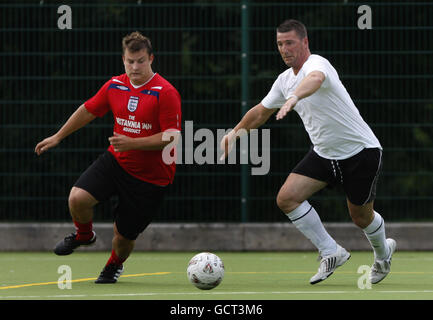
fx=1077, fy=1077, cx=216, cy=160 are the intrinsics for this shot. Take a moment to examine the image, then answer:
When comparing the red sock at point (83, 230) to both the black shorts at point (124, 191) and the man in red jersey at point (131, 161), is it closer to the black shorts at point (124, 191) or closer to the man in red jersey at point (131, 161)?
the man in red jersey at point (131, 161)

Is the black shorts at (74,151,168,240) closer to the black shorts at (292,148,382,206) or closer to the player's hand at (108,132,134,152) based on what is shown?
the player's hand at (108,132,134,152)

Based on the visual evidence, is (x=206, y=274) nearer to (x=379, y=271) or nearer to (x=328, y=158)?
(x=328, y=158)

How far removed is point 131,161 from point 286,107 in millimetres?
1957

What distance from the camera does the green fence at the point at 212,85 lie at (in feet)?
40.8

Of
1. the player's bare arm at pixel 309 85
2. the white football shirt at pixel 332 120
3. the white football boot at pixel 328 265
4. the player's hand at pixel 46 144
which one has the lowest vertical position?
the white football boot at pixel 328 265

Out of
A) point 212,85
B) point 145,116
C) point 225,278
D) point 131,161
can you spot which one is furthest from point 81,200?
point 212,85

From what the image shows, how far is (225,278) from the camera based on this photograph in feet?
31.0

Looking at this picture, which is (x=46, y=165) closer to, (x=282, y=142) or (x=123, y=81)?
(x=282, y=142)

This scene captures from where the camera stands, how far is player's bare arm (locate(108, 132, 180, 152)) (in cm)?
838

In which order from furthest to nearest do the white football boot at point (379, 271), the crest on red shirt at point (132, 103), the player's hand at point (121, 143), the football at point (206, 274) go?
the white football boot at point (379, 271) → the crest on red shirt at point (132, 103) → the player's hand at point (121, 143) → the football at point (206, 274)

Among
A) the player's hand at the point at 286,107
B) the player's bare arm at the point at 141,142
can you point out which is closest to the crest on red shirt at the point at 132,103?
the player's bare arm at the point at 141,142

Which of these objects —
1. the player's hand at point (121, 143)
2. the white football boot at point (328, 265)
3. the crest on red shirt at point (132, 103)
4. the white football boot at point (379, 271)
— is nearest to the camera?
the player's hand at point (121, 143)

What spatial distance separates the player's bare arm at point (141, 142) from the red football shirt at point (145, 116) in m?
0.09

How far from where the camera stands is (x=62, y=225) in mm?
12680
